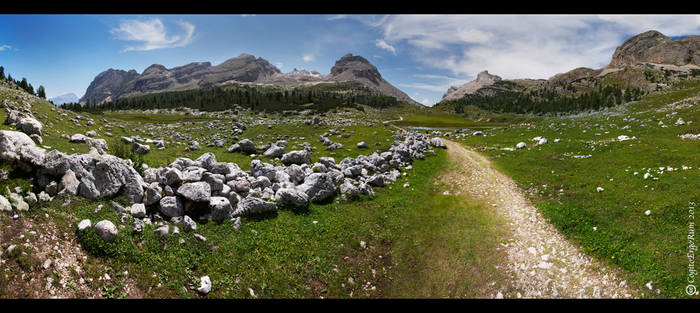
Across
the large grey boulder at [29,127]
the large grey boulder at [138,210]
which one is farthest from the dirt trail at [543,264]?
the large grey boulder at [29,127]

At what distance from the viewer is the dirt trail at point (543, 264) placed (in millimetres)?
11875

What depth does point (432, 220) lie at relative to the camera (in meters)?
19.2

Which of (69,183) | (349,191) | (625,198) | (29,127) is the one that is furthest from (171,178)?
(625,198)

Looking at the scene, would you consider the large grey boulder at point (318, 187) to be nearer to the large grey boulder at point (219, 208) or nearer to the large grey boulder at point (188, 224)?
the large grey boulder at point (219, 208)

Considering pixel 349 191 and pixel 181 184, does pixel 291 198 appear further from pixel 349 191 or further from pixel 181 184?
pixel 181 184

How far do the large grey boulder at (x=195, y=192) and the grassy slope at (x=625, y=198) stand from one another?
69.6 feet

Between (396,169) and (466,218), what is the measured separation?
36.7ft

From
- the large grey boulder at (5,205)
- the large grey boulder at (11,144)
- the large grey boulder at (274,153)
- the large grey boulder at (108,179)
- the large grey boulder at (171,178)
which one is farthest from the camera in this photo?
the large grey boulder at (274,153)

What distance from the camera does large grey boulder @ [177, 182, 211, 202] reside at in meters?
15.6

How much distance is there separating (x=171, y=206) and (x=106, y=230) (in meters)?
3.86

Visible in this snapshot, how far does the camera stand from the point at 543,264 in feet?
44.8
